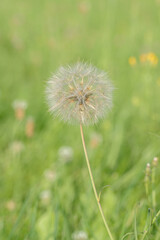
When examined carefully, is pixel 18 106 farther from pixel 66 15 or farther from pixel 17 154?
pixel 66 15

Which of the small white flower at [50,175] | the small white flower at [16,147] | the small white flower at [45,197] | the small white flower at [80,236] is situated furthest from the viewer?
the small white flower at [16,147]

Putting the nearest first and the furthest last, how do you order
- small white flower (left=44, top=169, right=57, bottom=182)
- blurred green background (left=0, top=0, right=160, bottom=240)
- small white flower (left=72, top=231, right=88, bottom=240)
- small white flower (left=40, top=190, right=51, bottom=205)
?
1. small white flower (left=72, top=231, right=88, bottom=240)
2. blurred green background (left=0, top=0, right=160, bottom=240)
3. small white flower (left=40, top=190, right=51, bottom=205)
4. small white flower (left=44, top=169, right=57, bottom=182)

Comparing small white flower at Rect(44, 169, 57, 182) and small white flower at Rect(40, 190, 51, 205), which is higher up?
small white flower at Rect(44, 169, 57, 182)

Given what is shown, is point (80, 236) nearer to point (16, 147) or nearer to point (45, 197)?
point (45, 197)

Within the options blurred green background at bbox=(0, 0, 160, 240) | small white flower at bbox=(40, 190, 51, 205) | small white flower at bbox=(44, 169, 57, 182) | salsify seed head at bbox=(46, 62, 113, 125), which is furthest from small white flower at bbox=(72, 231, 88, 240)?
salsify seed head at bbox=(46, 62, 113, 125)

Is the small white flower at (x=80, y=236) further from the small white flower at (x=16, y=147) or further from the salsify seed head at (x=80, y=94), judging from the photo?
the small white flower at (x=16, y=147)

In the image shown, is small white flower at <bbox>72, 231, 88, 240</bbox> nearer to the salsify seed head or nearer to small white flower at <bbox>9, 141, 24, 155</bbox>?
the salsify seed head

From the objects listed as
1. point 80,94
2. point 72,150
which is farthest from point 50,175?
point 80,94

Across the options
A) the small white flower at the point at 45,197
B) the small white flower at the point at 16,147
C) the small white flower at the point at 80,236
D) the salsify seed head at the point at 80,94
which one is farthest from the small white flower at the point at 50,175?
the salsify seed head at the point at 80,94

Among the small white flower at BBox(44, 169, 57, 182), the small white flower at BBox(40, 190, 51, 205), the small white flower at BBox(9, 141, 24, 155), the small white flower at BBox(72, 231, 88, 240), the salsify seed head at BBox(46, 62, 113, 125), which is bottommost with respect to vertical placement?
the small white flower at BBox(72, 231, 88, 240)
